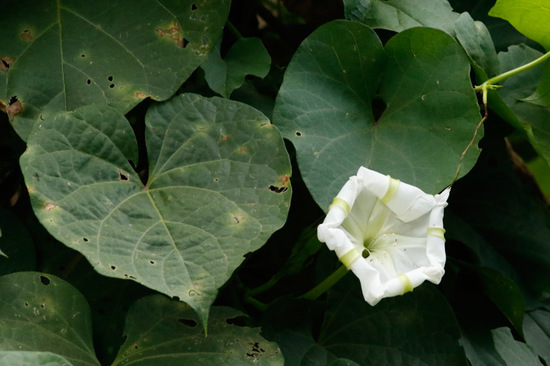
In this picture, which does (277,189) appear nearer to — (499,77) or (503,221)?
(499,77)

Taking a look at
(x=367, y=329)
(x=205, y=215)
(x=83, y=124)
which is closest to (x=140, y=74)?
(x=83, y=124)

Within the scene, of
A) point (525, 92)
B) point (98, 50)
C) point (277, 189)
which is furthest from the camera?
point (525, 92)

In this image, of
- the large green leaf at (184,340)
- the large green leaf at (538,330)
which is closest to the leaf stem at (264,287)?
the large green leaf at (184,340)

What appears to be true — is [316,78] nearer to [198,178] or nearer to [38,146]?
[198,178]

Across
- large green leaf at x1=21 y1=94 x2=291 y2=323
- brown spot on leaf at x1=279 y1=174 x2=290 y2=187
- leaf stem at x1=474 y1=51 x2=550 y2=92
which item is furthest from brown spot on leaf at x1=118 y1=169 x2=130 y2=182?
leaf stem at x1=474 y1=51 x2=550 y2=92

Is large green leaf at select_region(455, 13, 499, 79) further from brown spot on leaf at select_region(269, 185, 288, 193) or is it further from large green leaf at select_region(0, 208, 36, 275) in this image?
large green leaf at select_region(0, 208, 36, 275)

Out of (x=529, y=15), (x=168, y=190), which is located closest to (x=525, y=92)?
(x=529, y=15)
